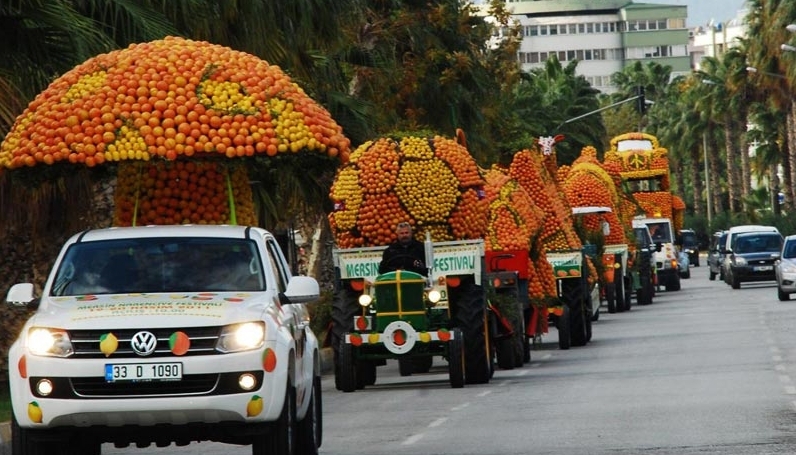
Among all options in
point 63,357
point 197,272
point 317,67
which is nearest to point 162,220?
point 197,272

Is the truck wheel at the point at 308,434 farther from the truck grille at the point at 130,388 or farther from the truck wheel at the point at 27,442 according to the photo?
the truck wheel at the point at 27,442

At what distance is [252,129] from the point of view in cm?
1656

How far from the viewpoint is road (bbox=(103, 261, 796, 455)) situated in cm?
1561

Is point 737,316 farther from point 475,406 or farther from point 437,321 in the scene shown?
point 475,406

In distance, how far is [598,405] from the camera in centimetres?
1956

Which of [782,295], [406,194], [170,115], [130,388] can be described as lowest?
[130,388]

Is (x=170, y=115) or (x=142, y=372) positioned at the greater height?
(x=170, y=115)

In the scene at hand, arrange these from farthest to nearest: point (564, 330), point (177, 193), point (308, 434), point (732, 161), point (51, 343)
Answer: point (732, 161) → point (564, 330) → point (177, 193) → point (308, 434) → point (51, 343)

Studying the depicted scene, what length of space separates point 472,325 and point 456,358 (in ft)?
1.86

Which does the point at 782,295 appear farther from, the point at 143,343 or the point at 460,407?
the point at 143,343

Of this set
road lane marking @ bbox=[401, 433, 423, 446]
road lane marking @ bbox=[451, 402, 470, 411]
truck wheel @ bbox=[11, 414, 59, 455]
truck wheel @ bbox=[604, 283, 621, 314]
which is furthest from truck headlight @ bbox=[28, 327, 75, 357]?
truck wheel @ bbox=[604, 283, 621, 314]

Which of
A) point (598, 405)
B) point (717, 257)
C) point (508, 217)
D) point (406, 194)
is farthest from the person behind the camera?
point (717, 257)

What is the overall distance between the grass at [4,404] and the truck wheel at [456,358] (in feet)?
17.0

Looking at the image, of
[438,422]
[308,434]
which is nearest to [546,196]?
[438,422]
